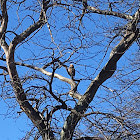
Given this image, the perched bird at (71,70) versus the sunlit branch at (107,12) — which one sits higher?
the sunlit branch at (107,12)

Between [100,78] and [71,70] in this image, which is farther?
[100,78]

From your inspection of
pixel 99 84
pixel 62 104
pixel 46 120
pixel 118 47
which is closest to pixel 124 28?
pixel 118 47

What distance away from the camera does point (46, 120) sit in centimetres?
671

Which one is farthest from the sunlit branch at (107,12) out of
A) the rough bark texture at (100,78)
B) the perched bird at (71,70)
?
the perched bird at (71,70)

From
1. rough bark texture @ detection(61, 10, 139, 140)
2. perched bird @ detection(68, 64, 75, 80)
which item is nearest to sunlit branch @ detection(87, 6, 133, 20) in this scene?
rough bark texture @ detection(61, 10, 139, 140)

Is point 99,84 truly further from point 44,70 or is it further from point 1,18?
point 1,18

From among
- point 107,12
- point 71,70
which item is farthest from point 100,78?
point 107,12

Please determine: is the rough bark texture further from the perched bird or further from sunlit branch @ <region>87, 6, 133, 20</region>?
the perched bird

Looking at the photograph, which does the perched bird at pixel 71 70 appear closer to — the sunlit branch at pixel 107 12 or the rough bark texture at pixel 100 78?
the rough bark texture at pixel 100 78

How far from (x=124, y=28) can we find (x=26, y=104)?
84.3 inches

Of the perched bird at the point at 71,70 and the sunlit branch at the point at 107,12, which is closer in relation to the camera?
the sunlit branch at the point at 107,12

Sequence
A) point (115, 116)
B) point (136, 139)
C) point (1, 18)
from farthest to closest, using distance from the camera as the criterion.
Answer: point (1, 18)
point (115, 116)
point (136, 139)

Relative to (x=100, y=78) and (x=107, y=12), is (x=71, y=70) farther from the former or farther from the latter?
(x=107, y=12)

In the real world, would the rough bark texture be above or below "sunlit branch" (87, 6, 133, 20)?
below
